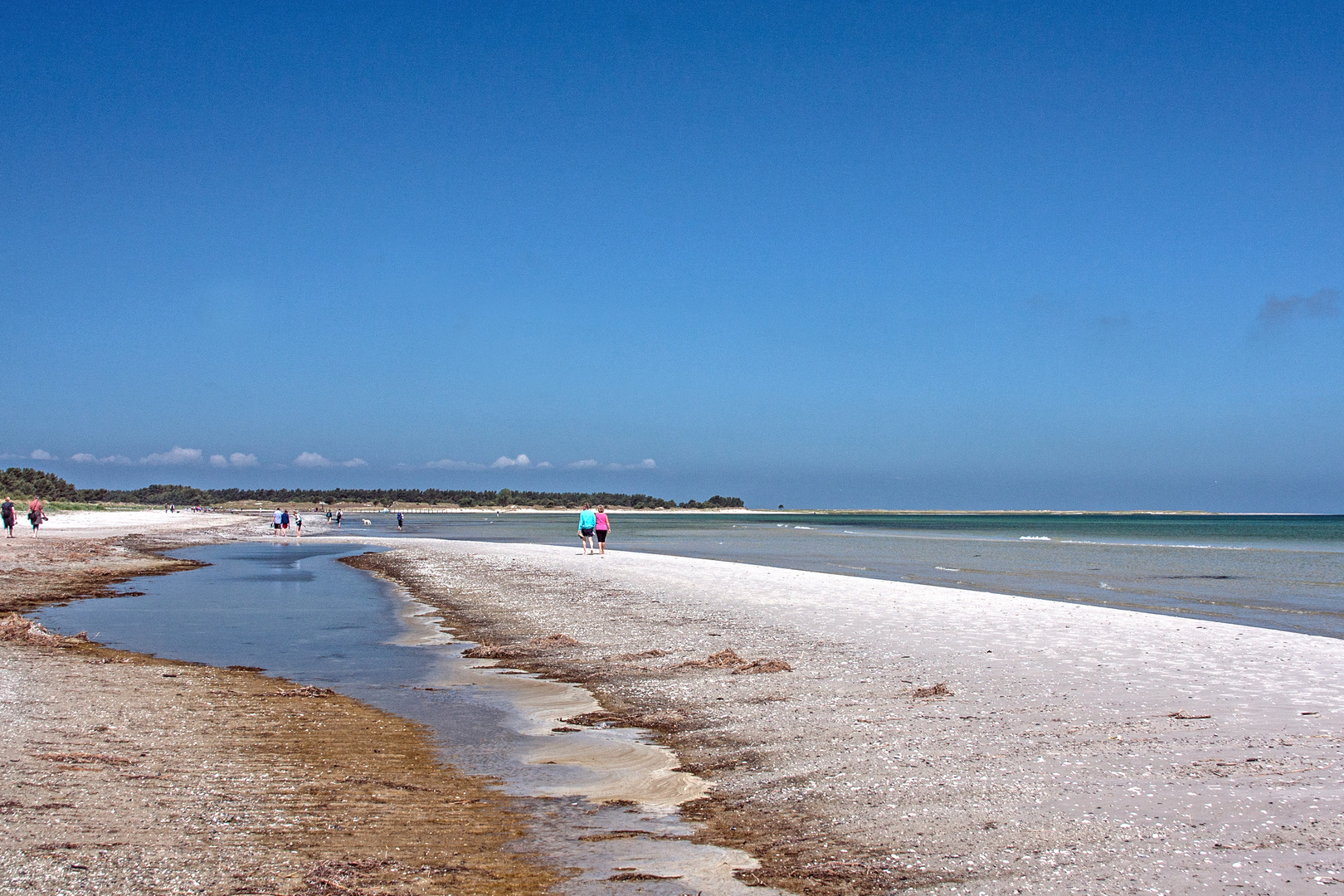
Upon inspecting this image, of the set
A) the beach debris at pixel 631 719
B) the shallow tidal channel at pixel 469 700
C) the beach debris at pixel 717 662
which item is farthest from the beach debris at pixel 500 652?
the beach debris at pixel 631 719

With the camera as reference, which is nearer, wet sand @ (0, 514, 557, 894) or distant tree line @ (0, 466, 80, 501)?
wet sand @ (0, 514, 557, 894)

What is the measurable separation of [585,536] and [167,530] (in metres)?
36.5

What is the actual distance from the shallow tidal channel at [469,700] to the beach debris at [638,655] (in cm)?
156

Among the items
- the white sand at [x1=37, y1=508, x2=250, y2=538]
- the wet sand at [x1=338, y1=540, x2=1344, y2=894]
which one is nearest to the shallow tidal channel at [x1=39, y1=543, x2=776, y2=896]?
the wet sand at [x1=338, y1=540, x2=1344, y2=894]

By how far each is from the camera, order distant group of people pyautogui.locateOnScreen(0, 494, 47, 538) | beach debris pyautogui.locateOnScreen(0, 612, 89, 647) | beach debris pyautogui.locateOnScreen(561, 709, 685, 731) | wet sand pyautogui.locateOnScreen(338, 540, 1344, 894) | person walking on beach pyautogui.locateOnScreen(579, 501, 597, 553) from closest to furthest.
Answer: wet sand pyautogui.locateOnScreen(338, 540, 1344, 894), beach debris pyautogui.locateOnScreen(561, 709, 685, 731), beach debris pyautogui.locateOnScreen(0, 612, 89, 647), person walking on beach pyautogui.locateOnScreen(579, 501, 597, 553), distant group of people pyautogui.locateOnScreen(0, 494, 47, 538)

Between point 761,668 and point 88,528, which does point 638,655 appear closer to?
point 761,668

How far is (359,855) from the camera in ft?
17.1

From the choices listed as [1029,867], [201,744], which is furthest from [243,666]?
[1029,867]

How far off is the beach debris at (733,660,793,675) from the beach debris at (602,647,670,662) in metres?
1.68

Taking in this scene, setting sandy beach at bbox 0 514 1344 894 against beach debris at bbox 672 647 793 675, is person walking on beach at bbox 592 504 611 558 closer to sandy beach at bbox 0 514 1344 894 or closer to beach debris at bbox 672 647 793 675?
sandy beach at bbox 0 514 1344 894

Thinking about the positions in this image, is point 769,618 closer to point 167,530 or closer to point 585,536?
point 585,536

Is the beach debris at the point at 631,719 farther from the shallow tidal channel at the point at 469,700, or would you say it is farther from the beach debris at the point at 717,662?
the beach debris at the point at 717,662

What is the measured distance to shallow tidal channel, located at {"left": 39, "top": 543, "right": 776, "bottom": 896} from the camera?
18.0 ft

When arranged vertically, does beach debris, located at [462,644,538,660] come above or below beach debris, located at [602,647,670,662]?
below
